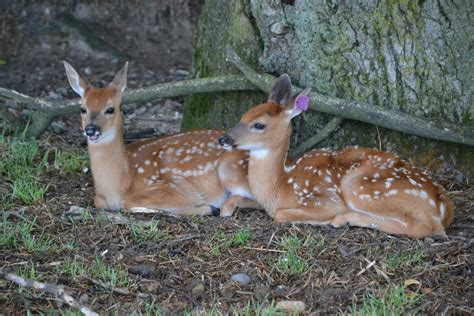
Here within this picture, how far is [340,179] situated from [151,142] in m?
1.44

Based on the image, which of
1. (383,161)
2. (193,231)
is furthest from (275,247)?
(383,161)

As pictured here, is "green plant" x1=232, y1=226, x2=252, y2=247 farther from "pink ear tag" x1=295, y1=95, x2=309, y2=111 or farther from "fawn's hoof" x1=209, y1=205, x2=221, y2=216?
"pink ear tag" x1=295, y1=95, x2=309, y2=111

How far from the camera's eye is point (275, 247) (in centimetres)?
509

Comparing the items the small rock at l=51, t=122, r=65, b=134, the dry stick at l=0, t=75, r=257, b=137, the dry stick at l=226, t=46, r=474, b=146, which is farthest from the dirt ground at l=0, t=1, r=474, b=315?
the small rock at l=51, t=122, r=65, b=134

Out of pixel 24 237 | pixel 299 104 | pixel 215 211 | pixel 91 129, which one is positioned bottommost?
pixel 215 211

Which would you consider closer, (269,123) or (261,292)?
(261,292)

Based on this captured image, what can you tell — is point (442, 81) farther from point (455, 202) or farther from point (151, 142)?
point (151, 142)

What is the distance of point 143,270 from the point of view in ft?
15.8

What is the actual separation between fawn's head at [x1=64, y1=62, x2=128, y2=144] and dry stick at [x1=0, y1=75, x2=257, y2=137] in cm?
59

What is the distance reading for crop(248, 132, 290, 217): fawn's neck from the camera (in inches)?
229

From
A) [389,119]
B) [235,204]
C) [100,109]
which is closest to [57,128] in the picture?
[100,109]

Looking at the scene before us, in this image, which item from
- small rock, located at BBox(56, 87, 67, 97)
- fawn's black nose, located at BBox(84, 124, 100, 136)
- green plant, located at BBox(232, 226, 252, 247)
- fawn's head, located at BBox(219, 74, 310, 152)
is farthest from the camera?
small rock, located at BBox(56, 87, 67, 97)

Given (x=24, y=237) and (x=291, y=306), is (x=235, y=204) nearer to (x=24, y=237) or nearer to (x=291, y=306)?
(x=24, y=237)

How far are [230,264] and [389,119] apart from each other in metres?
1.66
